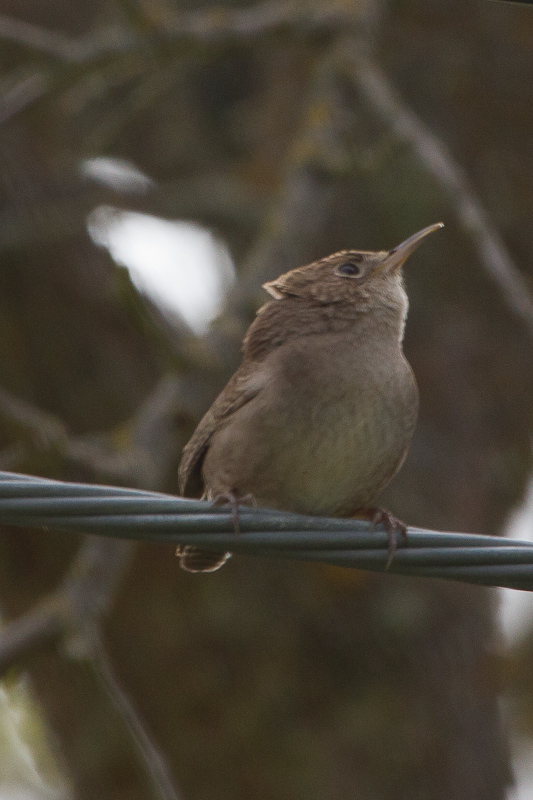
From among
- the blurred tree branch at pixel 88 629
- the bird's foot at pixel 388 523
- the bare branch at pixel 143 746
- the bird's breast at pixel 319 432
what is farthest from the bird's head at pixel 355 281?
the bare branch at pixel 143 746

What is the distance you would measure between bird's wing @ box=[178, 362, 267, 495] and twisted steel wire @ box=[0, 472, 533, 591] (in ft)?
3.78

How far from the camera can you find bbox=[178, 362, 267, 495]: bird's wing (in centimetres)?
356

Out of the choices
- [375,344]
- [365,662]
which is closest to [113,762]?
[365,662]

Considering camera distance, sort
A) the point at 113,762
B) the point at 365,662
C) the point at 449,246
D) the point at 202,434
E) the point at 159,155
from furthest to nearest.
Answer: the point at 159,155 < the point at 449,246 < the point at 365,662 < the point at 113,762 < the point at 202,434

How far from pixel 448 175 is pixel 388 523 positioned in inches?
94.8

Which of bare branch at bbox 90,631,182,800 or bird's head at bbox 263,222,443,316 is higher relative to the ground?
bird's head at bbox 263,222,443,316

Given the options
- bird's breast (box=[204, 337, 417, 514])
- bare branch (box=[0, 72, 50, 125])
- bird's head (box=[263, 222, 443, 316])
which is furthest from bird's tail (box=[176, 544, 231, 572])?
bare branch (box=[0, 72, 50, 125])

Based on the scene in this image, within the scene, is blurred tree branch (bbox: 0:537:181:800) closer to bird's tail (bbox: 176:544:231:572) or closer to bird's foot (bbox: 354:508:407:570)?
bird's tail (bbox: 176:544:231:572)

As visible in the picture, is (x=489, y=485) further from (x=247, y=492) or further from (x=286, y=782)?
(x=247, y=492)

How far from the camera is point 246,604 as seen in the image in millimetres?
5898

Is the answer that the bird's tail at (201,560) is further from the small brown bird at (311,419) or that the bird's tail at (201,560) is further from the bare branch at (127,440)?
the bare branch at (127,440)

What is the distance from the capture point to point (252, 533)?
2375mm

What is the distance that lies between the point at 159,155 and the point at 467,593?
3.97 metres

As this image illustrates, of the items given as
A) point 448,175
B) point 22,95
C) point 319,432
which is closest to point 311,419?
point 319,432
